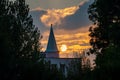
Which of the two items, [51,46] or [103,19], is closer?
[103,19]

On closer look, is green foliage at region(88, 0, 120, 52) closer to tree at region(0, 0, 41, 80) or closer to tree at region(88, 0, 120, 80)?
tree at region(88, 0, 120, 80)

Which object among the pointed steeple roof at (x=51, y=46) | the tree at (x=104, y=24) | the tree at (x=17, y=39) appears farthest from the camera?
the pointed steeple roof at (x=51, y=46)

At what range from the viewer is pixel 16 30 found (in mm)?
52344

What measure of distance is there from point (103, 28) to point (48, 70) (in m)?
11.4

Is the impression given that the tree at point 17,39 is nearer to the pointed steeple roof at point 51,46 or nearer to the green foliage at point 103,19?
the green foliage at point 103,19

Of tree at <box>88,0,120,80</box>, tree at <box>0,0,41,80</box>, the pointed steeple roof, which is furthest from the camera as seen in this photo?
the pointed steeple roof

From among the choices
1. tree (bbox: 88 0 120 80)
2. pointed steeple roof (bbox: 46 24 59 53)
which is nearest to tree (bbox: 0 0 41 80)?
tree (bbox: 88 0 120 80)

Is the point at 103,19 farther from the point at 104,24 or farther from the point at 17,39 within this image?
the point at 17,39

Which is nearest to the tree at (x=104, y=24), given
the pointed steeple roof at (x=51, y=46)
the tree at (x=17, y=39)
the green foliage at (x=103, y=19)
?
the green foliage at (x=103, y=19)

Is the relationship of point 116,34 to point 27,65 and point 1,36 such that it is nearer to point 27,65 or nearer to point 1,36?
point 27,65

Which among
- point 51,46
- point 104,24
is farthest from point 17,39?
point 51,46

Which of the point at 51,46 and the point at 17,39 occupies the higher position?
the point at 51,46

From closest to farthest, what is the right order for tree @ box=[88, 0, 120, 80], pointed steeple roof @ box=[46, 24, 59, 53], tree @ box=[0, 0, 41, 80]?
tree @ box=[0, 0, 41, 80], tree @ box=[88, 0, 120, 80], pointed steeple roof @ box=[46, 24, 59, 53]

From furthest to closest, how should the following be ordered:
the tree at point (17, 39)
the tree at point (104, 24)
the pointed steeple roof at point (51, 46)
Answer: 1. the pointed steeple roof at point (51, 46)
2. the tree at point (104, 24)
3. the tree at point (17, 39)
